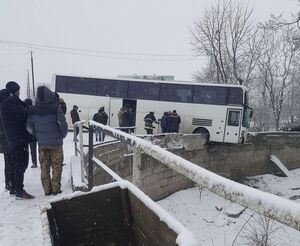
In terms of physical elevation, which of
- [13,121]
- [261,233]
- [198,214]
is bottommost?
[198,214]

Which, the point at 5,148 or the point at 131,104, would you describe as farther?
the point at 131,104

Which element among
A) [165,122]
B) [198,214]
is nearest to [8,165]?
[198,214]

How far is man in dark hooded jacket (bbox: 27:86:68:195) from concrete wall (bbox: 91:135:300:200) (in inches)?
193

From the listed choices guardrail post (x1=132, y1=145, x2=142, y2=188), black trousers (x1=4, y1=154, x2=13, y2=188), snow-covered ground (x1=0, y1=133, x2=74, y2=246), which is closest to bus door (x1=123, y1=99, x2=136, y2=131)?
snow-covered ground (x1=0, y1=133, x2=74, y2=246)

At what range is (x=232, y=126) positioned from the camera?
1927 centimetres

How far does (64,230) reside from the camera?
2.62 meters

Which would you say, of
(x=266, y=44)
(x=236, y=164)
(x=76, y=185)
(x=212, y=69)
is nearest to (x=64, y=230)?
(x=76, y=185)

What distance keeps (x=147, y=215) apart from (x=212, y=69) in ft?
98.7

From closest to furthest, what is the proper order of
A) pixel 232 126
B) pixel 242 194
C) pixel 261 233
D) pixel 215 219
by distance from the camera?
pixel 242 194 < pixel 261 233 < pixel 215 219 < pixel 232 126

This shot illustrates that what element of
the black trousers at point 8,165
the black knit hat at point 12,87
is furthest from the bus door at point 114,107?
the black knit hat at point 12,87

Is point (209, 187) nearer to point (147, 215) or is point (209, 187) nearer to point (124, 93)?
point (147, 215)

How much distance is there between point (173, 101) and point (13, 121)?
1472cm

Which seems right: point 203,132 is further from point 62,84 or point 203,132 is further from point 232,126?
point 62,84

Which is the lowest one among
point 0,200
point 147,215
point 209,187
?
point 0,200
